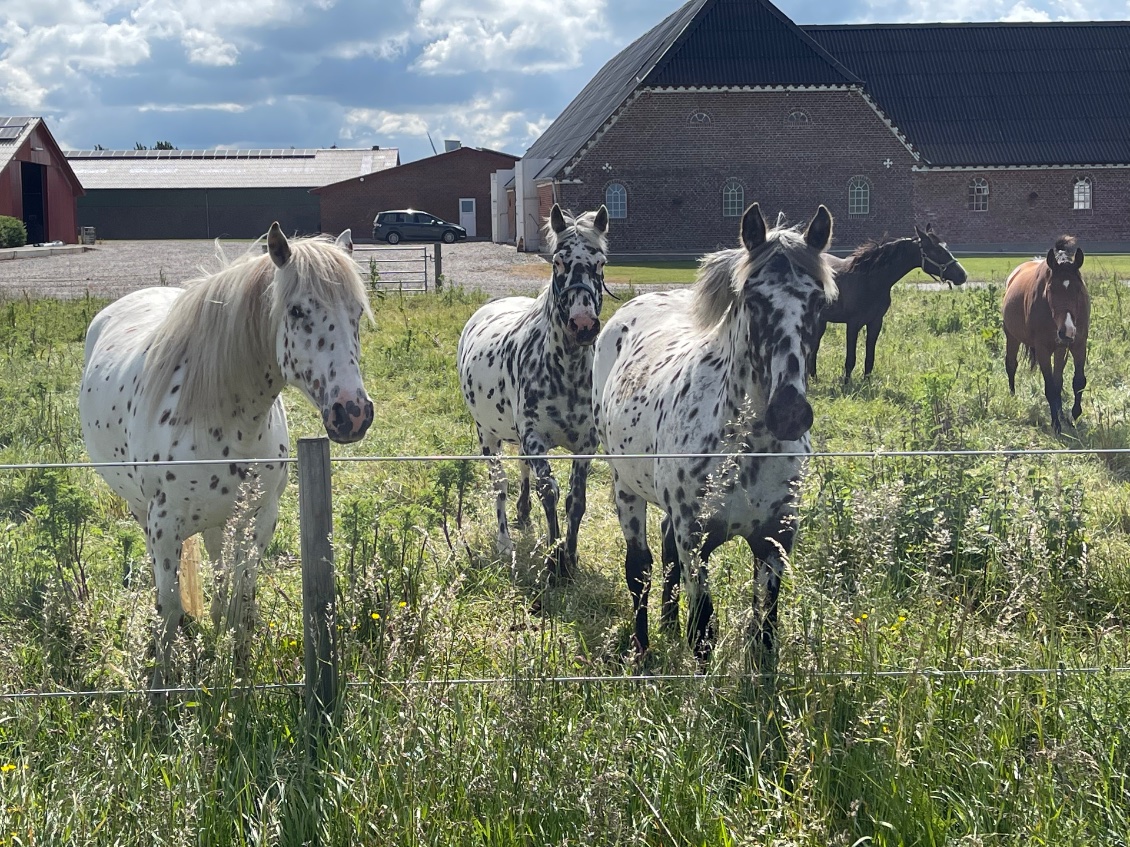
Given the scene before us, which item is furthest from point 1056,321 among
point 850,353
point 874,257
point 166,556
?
point 166,556

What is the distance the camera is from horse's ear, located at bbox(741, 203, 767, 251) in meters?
4.27

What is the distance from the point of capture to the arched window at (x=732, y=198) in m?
37.0

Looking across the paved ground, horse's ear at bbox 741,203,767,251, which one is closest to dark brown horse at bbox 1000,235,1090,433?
horse's ear at bbox 741,203,767,251

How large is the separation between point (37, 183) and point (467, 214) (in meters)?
19.6

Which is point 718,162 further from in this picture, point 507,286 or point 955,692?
point 955,692

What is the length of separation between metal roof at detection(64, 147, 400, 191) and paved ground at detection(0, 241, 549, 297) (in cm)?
1524

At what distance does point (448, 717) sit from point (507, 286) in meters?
20.6

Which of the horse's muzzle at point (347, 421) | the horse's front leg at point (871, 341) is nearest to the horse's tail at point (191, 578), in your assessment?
the horse's muzzle at point (347, 421)

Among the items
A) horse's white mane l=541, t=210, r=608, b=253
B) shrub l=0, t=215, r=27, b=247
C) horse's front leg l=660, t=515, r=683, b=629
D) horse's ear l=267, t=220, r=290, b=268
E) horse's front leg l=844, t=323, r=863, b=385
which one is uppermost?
shrub l=0, t=215, r=27, b=247

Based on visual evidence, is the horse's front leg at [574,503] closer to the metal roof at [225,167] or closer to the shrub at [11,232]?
the shrub at [11,232]

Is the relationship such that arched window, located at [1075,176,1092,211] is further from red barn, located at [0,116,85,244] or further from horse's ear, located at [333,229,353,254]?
horse's ear, located at [333,229,353,254]

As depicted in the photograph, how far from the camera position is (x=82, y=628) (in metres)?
3.54

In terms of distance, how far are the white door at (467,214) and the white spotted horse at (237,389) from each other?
5093 cm

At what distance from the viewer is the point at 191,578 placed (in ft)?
16.7
